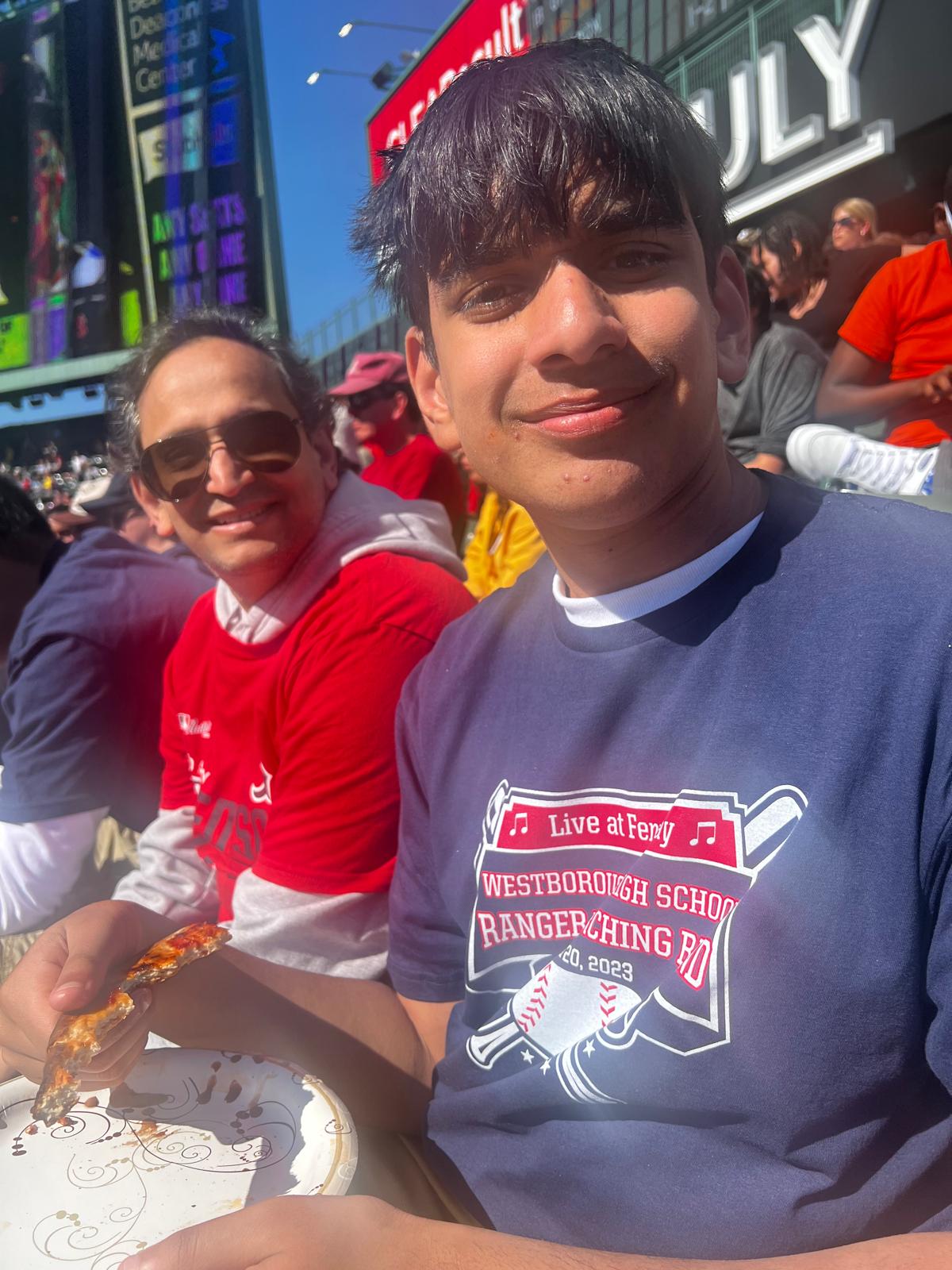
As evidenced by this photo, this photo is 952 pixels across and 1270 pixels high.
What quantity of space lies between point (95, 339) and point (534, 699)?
553 centimetres

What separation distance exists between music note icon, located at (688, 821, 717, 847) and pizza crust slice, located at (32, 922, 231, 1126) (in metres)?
0.62

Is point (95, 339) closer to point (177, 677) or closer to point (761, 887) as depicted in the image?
point (177, 677)

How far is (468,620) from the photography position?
1.35m

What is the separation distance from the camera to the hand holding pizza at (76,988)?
110 cm

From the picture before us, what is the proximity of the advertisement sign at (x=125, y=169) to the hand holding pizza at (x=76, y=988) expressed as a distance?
4556 mm

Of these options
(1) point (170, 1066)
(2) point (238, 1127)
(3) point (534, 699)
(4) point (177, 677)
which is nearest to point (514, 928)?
(3) point (534, 699)

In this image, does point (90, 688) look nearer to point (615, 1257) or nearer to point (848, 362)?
point (615, 1257)

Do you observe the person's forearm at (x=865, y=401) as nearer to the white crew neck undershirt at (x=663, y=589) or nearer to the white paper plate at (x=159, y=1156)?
the white crew neck undershirt at (x=663, y=589)

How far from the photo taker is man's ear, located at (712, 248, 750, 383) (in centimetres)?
122

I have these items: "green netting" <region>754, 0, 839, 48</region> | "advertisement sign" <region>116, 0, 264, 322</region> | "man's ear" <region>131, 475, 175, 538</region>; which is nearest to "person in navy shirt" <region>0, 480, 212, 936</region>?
"man's ear" <region>131, 475, 175, 538</region>

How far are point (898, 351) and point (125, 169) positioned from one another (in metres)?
4.60

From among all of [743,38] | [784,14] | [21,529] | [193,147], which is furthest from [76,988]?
[743,38]

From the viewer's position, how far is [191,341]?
203 centimetres

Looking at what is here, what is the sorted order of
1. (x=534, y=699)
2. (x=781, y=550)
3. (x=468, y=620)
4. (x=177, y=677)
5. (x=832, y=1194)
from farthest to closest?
(x=177, y=677) → (x=468, y=620) → (x=534, y=699) → (x=781, y=550) → (x=832, y=1194)
